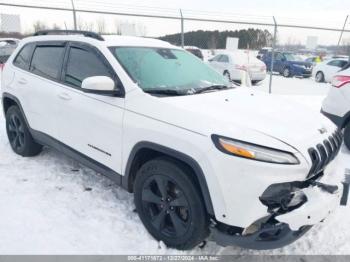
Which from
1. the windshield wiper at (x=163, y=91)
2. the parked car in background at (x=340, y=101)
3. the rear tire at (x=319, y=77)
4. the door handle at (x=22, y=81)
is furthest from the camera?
the rear tire at (x=319, y=77)

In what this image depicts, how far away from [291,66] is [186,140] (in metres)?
18.0

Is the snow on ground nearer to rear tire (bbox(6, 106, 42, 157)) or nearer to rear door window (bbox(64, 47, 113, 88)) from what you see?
rear tire (bbox(6, 106, 42, 157))

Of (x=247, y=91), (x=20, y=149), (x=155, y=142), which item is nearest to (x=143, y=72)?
(x=155, y=142)

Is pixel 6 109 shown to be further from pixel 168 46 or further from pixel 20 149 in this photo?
pixel 168 46

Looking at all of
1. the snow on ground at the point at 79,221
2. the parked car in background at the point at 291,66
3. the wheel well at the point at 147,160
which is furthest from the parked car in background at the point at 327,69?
the wheel well at the point at 147,160

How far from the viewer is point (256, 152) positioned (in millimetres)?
2309

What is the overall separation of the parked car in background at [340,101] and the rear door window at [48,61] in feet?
13.5

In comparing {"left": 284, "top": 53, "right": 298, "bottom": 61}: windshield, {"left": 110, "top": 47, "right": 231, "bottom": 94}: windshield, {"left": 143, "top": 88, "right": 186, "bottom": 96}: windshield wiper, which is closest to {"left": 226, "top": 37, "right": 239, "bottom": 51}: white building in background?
{"left": 284, "top": 53, "right": 298, "bottom": 61}: windshield

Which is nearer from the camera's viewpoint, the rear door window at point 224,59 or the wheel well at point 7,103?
the wheel well at point 7,103

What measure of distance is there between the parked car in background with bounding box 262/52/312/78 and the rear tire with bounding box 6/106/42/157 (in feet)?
54.6

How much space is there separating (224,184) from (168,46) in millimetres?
2241

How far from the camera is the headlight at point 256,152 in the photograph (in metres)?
2.30

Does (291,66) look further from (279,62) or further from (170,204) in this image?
(170,204)

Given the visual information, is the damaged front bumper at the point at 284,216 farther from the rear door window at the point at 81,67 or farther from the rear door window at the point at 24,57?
the rear door window at the point at 24,57
